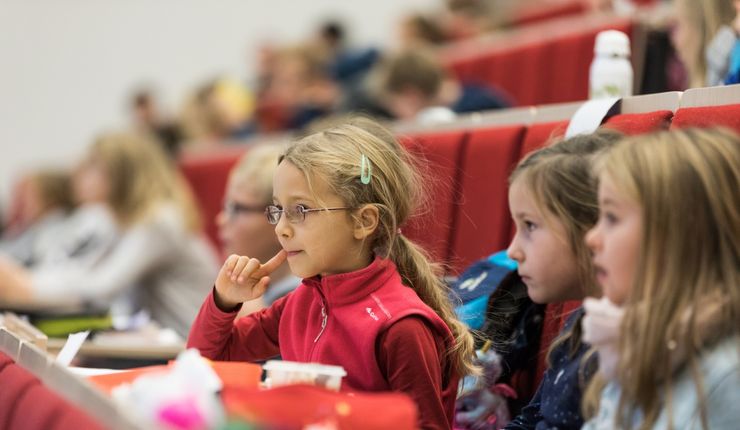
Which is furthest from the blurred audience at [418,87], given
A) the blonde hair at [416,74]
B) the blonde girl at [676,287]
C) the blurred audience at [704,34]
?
the blonde girl at [676,287]

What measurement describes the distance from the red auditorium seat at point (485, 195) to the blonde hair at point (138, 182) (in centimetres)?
146

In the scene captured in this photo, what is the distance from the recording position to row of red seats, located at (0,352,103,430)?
42.3 inches

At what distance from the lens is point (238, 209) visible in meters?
2.36

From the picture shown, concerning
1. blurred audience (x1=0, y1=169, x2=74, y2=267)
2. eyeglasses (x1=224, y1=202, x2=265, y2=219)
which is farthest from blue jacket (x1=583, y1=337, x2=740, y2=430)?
blurred audience (x1=0, y1=169, x2=74, y2=267)

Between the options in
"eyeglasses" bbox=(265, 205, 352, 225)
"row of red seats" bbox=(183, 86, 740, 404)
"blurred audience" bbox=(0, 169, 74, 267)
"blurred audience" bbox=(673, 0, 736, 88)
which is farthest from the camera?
"blurred audience" bbox=(0, 169, 74, 267)

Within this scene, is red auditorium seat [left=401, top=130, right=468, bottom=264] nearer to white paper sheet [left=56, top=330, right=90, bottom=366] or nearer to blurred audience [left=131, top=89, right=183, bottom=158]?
white paper sheet [left=56, top=330, right=90, bottom=366]

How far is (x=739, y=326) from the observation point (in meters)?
1.07

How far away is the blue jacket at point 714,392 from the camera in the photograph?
3.43 feet

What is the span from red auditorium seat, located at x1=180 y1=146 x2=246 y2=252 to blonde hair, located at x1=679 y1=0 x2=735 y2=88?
1994 millimetres

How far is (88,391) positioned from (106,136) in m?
2.55

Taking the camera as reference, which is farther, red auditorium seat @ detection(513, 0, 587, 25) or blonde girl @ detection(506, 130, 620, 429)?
red auditorium seat @ detection(513, 0, 587, 25)

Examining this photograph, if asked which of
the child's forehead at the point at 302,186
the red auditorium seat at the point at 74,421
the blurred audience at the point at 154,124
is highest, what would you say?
the child's forehead at the point at 302,186

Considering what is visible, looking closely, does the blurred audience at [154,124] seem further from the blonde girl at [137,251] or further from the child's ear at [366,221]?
the child's ear at [366,221]

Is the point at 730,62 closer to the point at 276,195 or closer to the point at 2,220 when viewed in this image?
the point at 276,195
